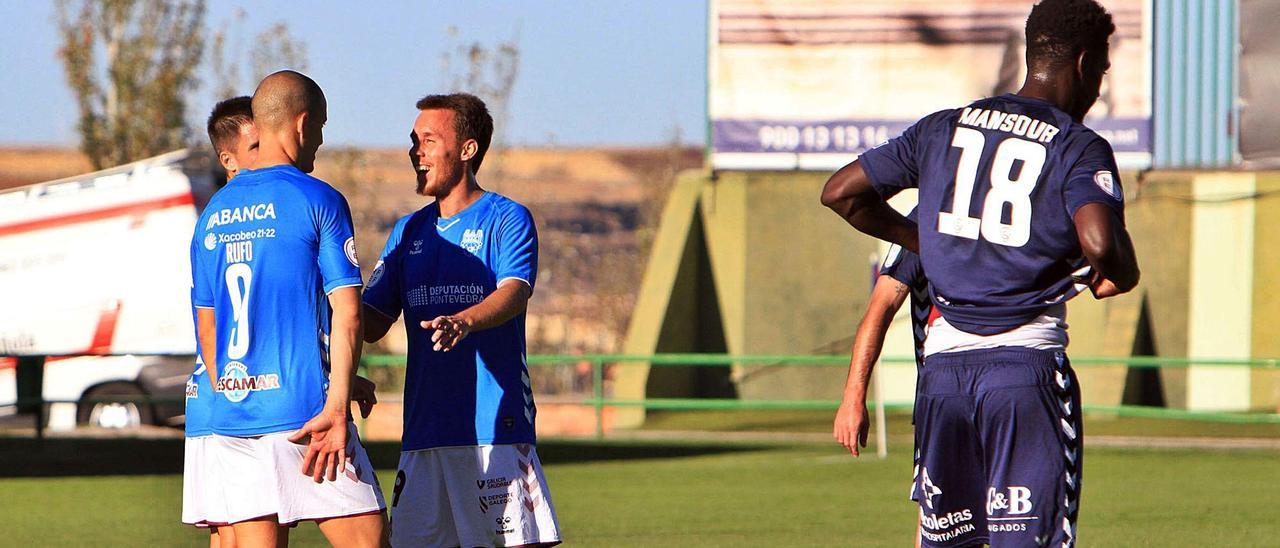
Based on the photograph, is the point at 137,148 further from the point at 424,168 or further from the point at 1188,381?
the point at 424,168

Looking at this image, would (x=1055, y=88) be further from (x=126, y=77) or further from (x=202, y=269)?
(x=126, y=77)

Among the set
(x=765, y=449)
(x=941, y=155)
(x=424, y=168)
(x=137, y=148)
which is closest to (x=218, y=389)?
(x=424, y=168)

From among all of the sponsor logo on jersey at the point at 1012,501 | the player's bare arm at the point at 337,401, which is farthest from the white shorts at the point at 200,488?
the sponsor logo on jersey at the point at 1012,501

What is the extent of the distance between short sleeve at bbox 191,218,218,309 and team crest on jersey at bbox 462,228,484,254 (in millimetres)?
951

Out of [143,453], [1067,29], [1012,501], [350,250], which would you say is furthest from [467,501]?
[143,453]

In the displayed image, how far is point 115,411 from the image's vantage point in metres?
24.7

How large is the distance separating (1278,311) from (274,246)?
23973mm

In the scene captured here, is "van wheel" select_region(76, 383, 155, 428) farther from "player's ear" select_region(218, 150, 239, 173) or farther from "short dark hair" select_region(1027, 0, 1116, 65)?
"short dark hair" select_region(1027, 0, 1116, 65)

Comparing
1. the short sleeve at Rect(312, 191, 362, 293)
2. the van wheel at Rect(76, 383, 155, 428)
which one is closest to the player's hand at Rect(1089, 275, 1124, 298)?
the short sleeve at Rect(312, 191, 362, 293)

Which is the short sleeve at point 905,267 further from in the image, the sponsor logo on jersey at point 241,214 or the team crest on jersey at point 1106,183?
the sponsor logo on jersey at point 241,214

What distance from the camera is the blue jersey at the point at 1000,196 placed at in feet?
15.1

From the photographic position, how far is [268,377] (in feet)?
16.7

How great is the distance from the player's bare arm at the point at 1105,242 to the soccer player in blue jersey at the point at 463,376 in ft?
6.53

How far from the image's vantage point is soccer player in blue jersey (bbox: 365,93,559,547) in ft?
19.2
